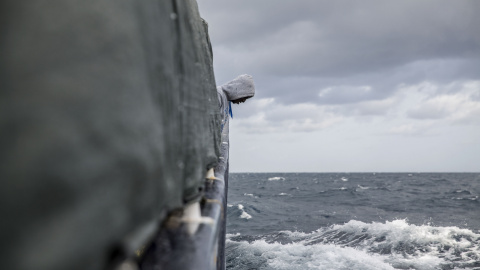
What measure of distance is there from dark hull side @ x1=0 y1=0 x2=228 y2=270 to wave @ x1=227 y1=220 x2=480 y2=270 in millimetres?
8559

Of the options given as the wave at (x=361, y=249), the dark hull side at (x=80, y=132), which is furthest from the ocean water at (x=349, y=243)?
the dark hull side at (x=80, y=132)

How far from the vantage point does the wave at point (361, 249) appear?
8750 millimetres

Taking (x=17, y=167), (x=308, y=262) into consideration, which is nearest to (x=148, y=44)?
(x=17, y=167)

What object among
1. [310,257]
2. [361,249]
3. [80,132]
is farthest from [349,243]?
[80,132]

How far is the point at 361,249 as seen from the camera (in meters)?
10.2

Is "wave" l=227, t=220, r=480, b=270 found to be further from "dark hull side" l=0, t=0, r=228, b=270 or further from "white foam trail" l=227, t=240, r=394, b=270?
"dark hull side" l=0, t=0, r=228, b=270

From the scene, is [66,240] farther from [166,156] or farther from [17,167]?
[166,156]

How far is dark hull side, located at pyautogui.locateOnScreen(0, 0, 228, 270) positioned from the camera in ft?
1.51

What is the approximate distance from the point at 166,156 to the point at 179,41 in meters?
0.40

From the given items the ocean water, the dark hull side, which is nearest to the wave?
the ocean water

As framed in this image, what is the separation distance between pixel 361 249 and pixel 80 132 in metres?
11.2

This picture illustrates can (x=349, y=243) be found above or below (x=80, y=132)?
below

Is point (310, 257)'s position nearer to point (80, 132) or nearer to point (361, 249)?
point (361, 249)

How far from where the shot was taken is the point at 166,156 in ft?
2.72
